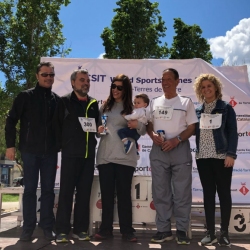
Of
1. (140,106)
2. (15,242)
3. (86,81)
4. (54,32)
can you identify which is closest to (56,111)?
(86,81)

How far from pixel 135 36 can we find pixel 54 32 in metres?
3.56

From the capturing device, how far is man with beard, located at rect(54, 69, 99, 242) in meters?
3.92

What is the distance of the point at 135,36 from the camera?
623 inches

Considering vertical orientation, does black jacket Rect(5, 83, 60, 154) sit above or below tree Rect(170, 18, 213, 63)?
below

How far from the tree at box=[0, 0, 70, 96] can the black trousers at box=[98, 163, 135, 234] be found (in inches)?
389

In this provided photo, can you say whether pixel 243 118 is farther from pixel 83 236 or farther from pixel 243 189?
pixel 83 236

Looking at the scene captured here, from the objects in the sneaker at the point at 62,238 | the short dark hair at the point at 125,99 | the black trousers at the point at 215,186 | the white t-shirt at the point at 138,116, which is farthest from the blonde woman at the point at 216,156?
the sneaker at the point at 62,238

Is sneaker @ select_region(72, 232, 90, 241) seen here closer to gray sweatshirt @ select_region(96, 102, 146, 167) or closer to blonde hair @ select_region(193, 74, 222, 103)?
gray sweatshirt @ select_region(96, 102, 146, 167)

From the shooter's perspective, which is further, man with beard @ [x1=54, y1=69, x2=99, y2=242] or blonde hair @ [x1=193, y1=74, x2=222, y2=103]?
blonde hair @ [x1=193, y1=74, x2=222, y2=103]

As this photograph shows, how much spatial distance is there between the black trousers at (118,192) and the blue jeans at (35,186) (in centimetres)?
58

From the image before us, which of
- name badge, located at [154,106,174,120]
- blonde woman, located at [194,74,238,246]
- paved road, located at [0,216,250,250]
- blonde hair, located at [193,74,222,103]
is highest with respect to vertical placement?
blonde hair, located at [193,74,222,103]

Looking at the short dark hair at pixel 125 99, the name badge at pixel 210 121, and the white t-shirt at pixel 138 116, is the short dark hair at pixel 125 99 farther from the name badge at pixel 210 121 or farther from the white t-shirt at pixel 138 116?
the name badge at pixel 210 121

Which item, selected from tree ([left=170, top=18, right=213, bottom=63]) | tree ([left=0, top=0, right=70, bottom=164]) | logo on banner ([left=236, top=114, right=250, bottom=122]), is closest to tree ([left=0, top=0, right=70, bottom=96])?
tree ([left=0, top=0, right=70, bottom=164])

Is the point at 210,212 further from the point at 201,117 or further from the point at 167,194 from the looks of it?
the point at 201,117
